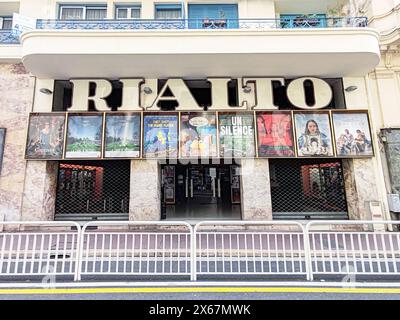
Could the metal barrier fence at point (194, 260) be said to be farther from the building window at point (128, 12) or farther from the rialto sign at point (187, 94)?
the building window at point (128, 12)

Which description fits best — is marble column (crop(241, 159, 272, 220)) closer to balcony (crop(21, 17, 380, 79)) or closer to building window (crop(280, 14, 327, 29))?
balcony (crop(21, 17, 380, 79))

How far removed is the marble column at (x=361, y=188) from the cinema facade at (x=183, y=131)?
4 cm

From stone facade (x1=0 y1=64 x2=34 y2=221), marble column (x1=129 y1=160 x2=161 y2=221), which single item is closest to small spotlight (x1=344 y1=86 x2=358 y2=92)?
marble column (x1=129 y1=160 x2=161 y2=221)

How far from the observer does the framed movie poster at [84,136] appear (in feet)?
28.2

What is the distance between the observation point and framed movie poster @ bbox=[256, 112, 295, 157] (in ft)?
28.4

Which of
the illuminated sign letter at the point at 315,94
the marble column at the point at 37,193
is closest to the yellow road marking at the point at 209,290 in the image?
the marble column at the point at 37,193

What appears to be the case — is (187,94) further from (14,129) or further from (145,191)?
(14,129)

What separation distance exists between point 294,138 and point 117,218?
7.26 m

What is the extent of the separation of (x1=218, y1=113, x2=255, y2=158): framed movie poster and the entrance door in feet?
6.38

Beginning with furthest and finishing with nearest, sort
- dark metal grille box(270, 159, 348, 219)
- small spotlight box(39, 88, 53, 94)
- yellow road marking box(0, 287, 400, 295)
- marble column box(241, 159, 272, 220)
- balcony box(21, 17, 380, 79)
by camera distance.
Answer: dark metal grille box(270, 159, 348, 219) < small spotlight box(39, 88, 53, 94) < marble column box(241, 159, 272, 220) < balcony box(21, 17, 380, 79) < yellow road marking box(0, 287, 400, 295)

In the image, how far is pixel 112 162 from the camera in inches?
376

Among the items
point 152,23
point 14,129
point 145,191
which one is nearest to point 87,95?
point 14,129

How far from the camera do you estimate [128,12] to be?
9.98m
